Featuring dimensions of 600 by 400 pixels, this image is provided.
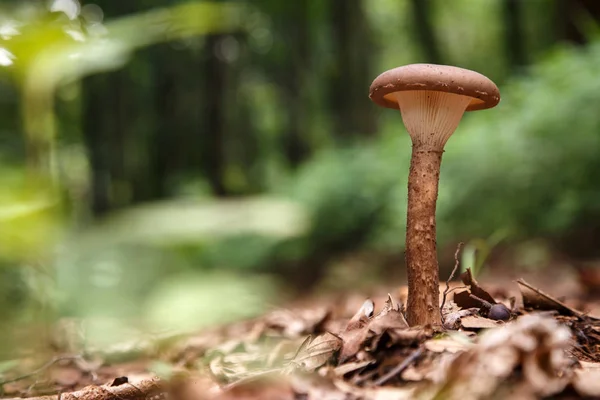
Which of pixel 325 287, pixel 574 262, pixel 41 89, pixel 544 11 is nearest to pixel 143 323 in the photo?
pixel 41 89

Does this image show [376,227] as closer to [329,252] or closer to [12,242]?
[329,252]

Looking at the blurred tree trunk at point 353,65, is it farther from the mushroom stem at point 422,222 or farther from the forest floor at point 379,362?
the mushroom stem at point 422,222

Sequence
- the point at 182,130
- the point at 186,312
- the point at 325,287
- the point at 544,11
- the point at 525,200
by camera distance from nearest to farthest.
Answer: the point at 186,312, the point at 525,200, the point at 325,287, the point at 544,11, the point at 182,130

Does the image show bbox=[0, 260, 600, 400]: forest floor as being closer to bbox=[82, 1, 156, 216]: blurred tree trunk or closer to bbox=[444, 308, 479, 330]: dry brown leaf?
bbox=[444, 308, 479, 330]: dry brown leaf

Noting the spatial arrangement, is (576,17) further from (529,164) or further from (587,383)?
(587,383)

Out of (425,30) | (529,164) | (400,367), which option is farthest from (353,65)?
(400,367)

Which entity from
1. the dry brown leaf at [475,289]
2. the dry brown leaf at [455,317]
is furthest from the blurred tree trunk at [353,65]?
the dry brown leaf at [455,317]
